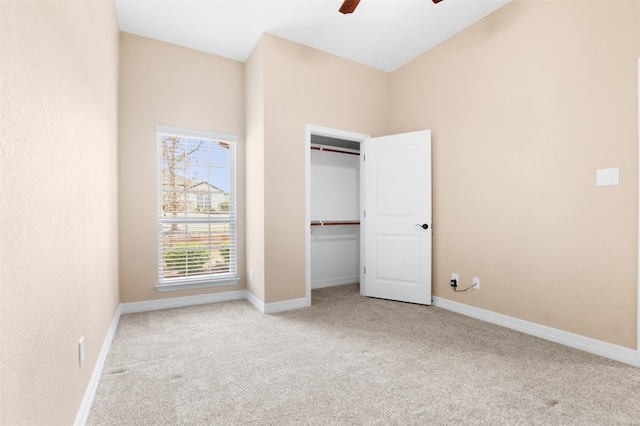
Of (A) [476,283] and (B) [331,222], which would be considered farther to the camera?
(B) [331,222]

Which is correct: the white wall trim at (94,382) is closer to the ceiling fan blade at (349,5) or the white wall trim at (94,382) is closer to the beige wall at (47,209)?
the beige wall at (47,209)

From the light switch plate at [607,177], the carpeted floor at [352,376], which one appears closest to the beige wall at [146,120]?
the carpeted floor at [352,376]

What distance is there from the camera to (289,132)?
3.62 m

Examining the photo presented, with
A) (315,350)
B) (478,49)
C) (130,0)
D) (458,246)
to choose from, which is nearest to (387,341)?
(315,350)

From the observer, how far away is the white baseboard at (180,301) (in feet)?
11.4

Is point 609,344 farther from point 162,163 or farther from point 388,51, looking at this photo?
point 162,163

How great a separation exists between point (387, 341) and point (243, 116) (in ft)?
10.6

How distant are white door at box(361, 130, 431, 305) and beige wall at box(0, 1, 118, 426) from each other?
9.87ft

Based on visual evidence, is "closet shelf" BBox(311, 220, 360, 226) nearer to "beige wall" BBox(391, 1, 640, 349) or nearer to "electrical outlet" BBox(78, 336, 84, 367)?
"beige wall" BBox(391, 1, 640, 349)

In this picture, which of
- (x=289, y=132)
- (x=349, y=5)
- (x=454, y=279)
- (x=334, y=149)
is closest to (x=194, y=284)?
(x=289, y=132)

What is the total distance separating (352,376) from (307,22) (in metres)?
3.39

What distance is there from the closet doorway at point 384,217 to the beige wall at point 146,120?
1.54 meters

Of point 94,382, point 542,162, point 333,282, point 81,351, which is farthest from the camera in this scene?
point 333,282

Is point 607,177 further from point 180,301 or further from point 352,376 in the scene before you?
point 180,301
